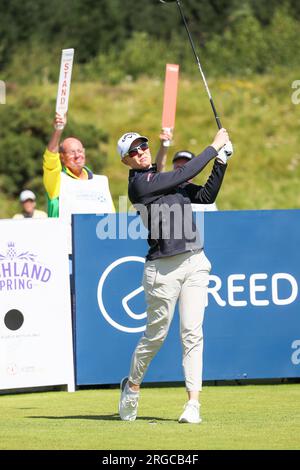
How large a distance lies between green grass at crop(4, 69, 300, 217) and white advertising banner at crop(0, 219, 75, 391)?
18.5 meters

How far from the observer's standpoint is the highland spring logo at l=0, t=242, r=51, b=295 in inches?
400

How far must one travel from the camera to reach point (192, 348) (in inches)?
311

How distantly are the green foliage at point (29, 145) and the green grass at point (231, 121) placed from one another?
4.57ft

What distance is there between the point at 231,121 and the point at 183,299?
27.2 metres

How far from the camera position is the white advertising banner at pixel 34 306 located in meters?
10.2

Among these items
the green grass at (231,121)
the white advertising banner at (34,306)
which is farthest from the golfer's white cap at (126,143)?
the green grass at (231,121)

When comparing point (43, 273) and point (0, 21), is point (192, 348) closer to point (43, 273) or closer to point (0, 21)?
point (43, 273)

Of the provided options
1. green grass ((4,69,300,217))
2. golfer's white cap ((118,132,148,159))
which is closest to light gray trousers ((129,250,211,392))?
golfer's white cap ((118,132,148,159))

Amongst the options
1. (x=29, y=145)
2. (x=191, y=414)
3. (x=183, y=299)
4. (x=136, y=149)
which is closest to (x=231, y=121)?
(x=29, y=145)

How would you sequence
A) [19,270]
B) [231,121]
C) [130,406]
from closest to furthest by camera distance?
[130,406], [19,270], [231,121]

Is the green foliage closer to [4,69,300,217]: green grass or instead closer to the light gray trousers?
[4,69,300,217]: green grass

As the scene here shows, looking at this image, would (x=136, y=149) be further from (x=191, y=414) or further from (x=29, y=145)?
(x=29, y=145)

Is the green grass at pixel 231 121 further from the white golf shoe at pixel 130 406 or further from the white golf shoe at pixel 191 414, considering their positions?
the white golf shoe at pixel 191 414

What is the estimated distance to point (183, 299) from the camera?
7922mm
